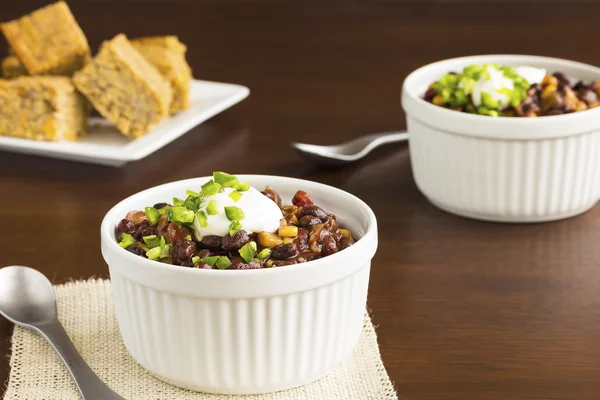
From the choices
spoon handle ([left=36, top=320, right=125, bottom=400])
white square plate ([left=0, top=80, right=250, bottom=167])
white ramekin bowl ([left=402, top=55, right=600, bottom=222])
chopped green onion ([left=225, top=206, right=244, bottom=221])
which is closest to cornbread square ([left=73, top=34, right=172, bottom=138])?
white square plate ([left=0, top=80, right=250, bottom=167])

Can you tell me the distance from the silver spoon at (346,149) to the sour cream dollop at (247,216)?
27.3 inches

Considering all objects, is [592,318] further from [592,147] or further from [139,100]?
[139,100]

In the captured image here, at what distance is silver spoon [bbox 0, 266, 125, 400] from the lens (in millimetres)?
1194

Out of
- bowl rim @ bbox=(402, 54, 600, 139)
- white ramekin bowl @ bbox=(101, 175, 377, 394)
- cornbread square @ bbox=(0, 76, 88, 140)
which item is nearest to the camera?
white ramekin bowl @ bbox=(101, 175, 377, 394)

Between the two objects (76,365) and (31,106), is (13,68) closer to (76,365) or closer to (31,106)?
(31,106)

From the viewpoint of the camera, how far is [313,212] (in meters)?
1.25

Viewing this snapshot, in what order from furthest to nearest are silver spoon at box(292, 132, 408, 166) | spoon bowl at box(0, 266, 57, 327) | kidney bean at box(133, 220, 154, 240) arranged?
silver spoon at box(292, 132, 408, 166) → spoon bowl at box(0, 266, 57, 327) → kidney bean at box(133, 220, 154, 240)

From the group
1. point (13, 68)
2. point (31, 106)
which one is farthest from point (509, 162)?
point (13, 68)

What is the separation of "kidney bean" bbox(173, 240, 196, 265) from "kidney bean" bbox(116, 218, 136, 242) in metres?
0.10

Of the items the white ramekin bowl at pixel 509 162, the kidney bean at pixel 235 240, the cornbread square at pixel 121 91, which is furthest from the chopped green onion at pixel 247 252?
the cornbread square at pixel 121 91

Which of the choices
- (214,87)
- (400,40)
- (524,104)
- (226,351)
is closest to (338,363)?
(226,351)

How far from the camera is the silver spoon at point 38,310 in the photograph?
119cm

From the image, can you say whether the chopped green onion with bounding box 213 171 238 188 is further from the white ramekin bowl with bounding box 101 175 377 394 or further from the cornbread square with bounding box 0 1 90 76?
the cornbread square with bounding box 0 1 90 76

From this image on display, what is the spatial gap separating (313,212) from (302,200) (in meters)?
0.07
